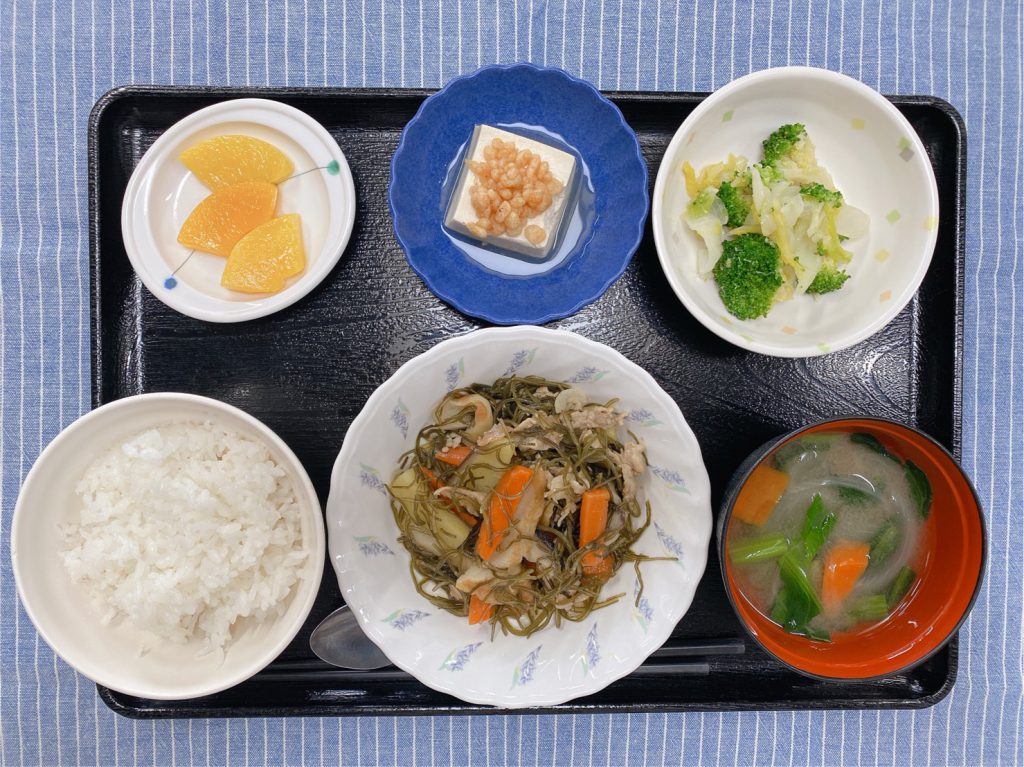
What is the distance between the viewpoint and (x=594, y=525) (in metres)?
1.75

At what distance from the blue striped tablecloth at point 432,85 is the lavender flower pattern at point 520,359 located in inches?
38.1

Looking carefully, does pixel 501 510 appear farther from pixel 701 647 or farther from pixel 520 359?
pixel 701 647

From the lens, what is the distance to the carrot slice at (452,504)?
1.77 metres

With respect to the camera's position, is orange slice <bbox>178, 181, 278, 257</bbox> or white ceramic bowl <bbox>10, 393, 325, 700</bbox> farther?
orange slice <bbox>178, 181, 278, 257</bbox>

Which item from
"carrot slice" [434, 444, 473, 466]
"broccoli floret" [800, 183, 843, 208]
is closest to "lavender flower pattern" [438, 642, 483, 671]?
"carrot slice" [434, 444, 473, 466]

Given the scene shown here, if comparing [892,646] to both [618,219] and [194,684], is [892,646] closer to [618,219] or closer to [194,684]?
[618,219]

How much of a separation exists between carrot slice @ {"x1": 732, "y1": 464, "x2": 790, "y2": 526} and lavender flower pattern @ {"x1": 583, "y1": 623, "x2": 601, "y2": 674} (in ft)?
1.50

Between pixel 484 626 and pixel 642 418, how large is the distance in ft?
2.08

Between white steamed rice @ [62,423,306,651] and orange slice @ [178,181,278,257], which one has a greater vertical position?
orange slice @ [178,181,278,257]

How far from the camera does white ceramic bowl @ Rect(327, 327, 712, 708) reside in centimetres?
162

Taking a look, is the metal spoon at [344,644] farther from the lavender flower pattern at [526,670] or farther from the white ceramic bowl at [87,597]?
the lavender flower pattern at [526,670]

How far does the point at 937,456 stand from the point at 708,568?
2.04 ft

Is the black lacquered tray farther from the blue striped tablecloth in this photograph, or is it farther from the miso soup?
the blue striped tablecloth

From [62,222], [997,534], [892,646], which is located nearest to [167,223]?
[62,222]
